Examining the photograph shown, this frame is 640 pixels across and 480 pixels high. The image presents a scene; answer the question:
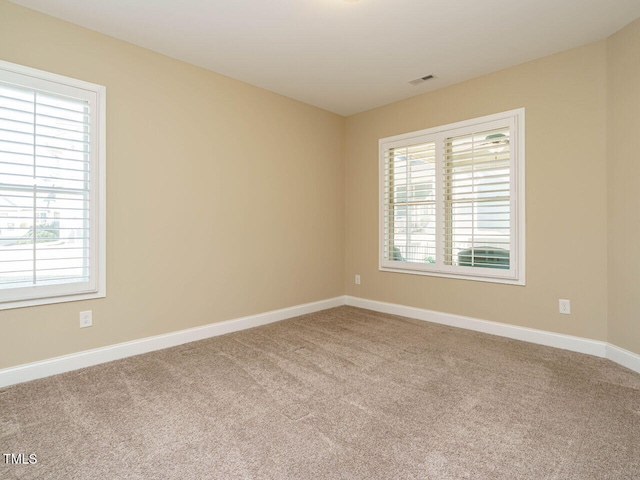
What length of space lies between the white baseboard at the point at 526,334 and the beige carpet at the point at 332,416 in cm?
12

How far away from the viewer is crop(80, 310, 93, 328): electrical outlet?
8.79ft

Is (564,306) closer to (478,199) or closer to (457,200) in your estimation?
(478,199)

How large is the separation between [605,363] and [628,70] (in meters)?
2.30

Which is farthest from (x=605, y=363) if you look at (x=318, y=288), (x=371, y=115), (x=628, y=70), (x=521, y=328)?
(x=371, y=115)

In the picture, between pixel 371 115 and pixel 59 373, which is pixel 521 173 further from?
pixel 59 373

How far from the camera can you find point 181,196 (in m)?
3.24

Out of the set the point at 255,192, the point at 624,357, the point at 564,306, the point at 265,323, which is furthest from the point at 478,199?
the point at 265,323

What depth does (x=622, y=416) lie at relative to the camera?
197cm

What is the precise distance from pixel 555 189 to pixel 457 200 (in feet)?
2.94

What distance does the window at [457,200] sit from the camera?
3371 mm

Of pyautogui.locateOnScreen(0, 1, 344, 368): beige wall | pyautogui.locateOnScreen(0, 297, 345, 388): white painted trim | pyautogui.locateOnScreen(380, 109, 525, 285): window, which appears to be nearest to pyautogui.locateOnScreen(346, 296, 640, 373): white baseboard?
pyautogui.locateOnScreen(380, 109, 525, 285): window

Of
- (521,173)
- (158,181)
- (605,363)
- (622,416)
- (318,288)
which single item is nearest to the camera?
(622,416)

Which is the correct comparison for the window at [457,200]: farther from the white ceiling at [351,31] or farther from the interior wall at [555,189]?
the white ceiling at [351,31]

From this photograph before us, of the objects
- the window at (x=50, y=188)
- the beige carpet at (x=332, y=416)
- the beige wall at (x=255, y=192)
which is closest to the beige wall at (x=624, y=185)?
the beige wall at (x=255, y=192)
